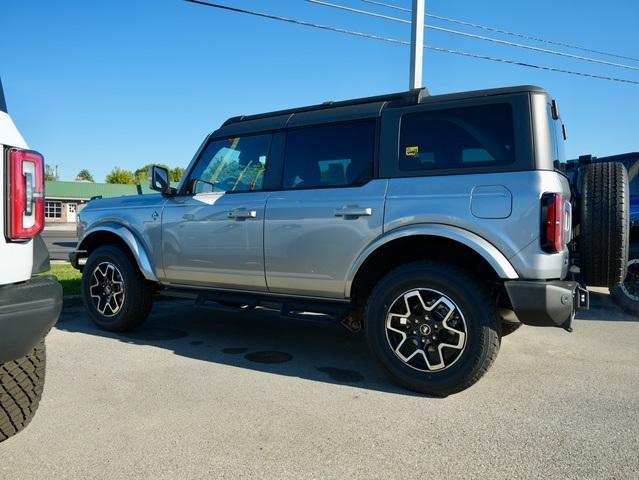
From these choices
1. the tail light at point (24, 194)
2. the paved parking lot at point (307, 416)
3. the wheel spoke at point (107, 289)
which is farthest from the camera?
the wheel spoke at point (107, 289)

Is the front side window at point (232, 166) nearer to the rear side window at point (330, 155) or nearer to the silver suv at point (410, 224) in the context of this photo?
the silver suv at point (410, 224)

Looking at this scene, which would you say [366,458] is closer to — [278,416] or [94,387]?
[278,416]

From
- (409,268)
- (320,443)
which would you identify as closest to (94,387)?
(320,443)

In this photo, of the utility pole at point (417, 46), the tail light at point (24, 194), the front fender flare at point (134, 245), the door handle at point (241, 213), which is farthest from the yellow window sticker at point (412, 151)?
the utility pole at point (417, 46)

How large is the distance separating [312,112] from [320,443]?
2.80 meters

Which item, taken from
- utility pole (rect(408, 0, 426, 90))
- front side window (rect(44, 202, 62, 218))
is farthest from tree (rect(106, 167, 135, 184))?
utility pole (rect(408, 0, 426, 90))

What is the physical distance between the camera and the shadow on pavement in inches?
158

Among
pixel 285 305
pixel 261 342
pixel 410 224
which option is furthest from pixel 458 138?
pixel 261 342

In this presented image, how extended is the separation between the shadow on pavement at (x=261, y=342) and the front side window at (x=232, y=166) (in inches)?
59.3

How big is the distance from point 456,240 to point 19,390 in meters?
2.69

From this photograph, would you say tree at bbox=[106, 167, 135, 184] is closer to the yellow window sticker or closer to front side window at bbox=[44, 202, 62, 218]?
front side window at bbox=[44, 202, 62, 218]

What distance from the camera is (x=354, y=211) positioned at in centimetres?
381

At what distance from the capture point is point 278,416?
3.10 metres

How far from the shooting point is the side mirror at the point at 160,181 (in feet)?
16.4
